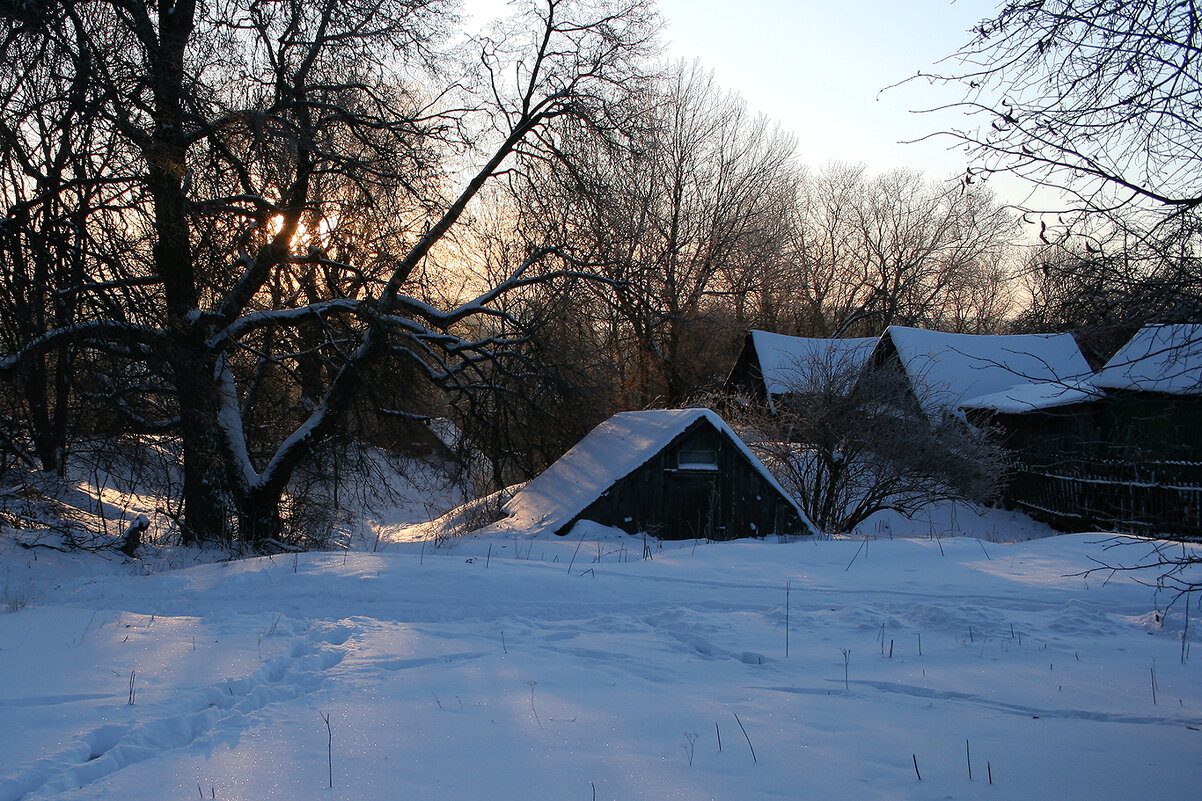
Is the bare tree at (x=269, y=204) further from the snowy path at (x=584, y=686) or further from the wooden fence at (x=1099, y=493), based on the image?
the wooden fence at (x=1099, y=493)

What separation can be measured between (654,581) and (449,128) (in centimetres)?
970

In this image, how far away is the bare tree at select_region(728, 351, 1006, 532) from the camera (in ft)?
49.6

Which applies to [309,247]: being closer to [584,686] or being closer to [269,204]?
[269,204]

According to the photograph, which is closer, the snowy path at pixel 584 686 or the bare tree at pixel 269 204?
the snowy path at pixel 584 686

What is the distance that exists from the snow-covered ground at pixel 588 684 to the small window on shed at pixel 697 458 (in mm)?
5453

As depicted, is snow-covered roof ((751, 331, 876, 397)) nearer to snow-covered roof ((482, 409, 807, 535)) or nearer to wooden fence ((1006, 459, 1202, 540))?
snow-covered roof ((482, 409, 807, 535))

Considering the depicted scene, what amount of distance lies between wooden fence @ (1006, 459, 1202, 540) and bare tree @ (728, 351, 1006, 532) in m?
1.74

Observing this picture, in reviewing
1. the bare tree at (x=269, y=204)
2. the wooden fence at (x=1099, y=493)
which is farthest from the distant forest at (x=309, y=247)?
the wooden fence at (x=1099, y=493)

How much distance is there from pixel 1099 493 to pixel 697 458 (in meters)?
12.3

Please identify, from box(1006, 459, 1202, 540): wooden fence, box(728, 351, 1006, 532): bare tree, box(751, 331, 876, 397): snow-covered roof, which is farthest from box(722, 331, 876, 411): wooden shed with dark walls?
box(1006, 459, 1202, 540): wooden fence

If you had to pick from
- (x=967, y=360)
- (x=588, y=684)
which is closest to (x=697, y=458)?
(x=588, y=684)

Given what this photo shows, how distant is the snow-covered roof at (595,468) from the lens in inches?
480

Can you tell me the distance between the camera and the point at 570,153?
14773 mm

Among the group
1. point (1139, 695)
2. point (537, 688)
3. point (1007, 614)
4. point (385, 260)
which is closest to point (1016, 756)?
point (1139, 695)
